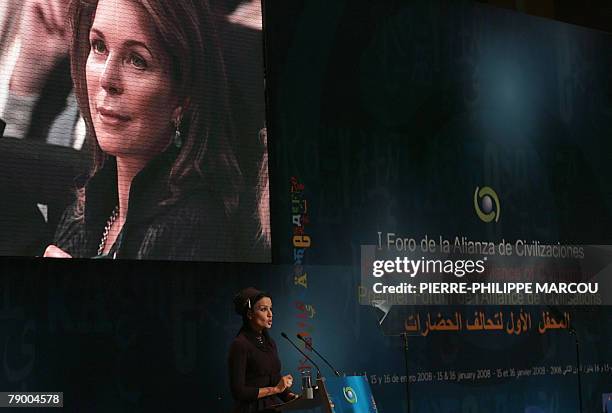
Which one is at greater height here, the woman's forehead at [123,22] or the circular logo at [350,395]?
the woman's forehead at [123,22]

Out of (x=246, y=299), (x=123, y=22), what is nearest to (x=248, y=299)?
(x=246, y=299)

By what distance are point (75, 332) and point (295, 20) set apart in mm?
Answer: 2442

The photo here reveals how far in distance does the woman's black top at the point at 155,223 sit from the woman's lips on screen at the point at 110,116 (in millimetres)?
213

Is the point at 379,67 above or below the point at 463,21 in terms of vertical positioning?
below

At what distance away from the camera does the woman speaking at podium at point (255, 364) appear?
4.46 metres

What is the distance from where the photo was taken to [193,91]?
6.04 meters

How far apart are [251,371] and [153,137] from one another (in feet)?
6.03

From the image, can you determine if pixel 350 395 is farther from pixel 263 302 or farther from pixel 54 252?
pixel 54 252

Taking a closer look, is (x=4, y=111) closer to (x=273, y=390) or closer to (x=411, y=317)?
(x=273, y=390)

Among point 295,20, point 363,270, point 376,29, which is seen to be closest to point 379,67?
point 376,29

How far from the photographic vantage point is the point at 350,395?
482 cm

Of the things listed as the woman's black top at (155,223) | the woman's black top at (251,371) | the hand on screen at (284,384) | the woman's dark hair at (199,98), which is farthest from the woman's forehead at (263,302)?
the woman's dark hair at (199,98)

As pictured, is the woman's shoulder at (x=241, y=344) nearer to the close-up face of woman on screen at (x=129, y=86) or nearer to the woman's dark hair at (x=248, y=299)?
the woman's dark hair at (x=248, y=299)

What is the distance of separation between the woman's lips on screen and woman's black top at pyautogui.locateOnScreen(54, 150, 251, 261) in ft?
0.70
